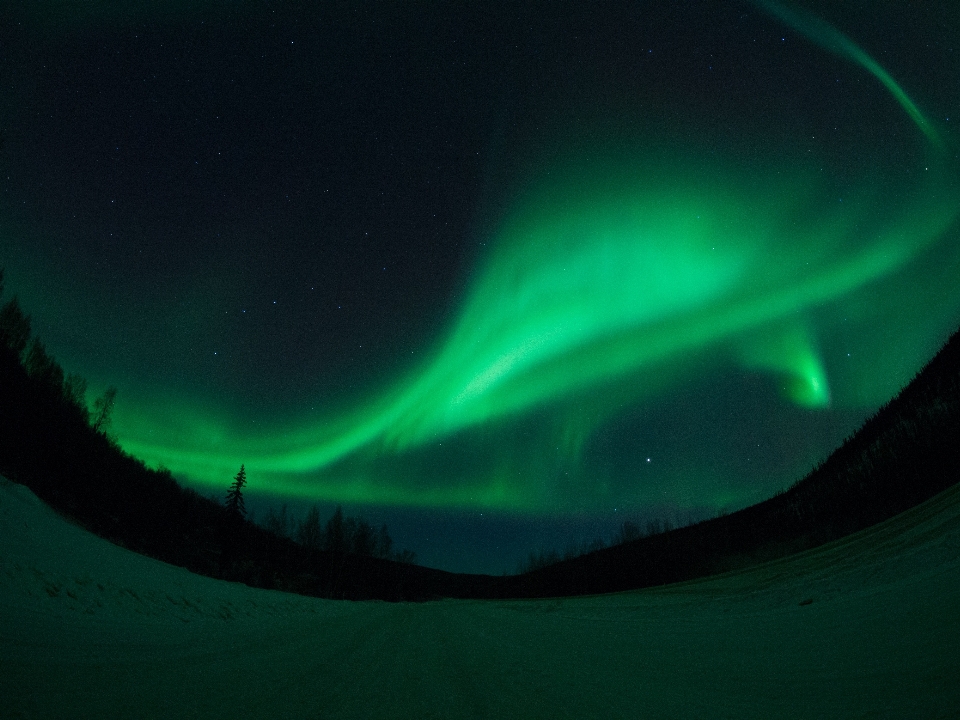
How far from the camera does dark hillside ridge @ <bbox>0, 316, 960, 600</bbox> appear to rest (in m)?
16.0

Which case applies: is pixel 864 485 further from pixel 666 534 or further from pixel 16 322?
pixel 16 322

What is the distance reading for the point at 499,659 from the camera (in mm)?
4574

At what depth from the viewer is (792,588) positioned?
8.53 m

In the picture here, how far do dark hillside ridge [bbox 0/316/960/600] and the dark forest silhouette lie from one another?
8 cm

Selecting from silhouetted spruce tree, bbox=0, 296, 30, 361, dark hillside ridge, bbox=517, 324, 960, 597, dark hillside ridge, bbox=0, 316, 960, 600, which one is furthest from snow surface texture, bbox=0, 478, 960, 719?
silhouetted spruce tree, bbox=0, 296, 30, 361

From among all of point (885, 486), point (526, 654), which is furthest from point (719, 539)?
point (526, 654)

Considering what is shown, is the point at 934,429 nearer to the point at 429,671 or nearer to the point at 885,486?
the point at 885,486

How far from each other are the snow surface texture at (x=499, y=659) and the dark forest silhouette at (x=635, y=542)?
37.4ft

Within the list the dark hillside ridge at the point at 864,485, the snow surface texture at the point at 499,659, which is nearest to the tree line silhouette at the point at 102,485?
the snow surface texture at the point at 499,659

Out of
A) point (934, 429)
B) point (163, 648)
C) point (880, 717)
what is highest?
point (934, 429)

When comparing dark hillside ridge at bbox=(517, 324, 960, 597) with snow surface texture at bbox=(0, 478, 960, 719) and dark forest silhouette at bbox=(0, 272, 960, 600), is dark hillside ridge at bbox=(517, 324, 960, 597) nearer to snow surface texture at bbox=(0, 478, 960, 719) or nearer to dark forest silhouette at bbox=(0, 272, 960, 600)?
dark forest silhouette at bbox=(0, 272, 960, 600)

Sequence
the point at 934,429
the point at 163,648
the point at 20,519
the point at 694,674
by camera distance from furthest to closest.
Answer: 1. the point at 934,429
2. the point at 20,519
3. the point at 163,648
4. the point at 694,674

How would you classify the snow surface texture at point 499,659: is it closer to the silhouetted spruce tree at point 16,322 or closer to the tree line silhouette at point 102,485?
the tree line silhouette at point 102,485

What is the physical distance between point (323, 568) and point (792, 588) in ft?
317
